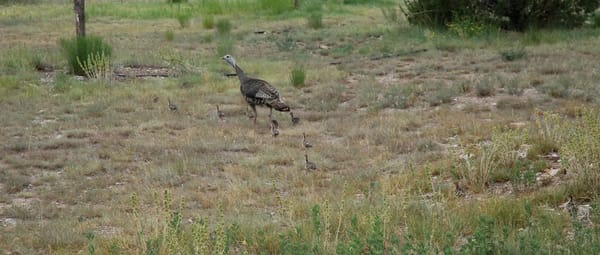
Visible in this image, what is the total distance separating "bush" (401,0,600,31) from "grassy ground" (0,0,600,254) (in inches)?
18.2

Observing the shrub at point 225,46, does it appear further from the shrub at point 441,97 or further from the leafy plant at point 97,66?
the shrub at point 441,97

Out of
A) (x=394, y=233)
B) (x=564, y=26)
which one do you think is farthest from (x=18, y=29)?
(x=394, y=233)

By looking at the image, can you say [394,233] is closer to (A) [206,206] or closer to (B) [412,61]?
(A) [206,206]

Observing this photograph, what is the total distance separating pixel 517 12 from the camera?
15141 mm

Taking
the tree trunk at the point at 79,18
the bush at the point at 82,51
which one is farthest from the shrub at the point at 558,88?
the tree trunk at the point at 79,18

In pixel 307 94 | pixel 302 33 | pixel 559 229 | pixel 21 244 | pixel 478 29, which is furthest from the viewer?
pixel 302 33

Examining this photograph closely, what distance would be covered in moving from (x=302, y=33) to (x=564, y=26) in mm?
5656

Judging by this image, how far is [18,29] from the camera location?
18.8 meters

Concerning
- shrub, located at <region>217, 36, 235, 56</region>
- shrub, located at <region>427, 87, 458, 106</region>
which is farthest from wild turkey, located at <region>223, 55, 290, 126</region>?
shrub, located at <region>217, 36, 235, 56</region>

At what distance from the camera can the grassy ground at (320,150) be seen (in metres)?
4.83

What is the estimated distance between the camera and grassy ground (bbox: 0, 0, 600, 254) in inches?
190

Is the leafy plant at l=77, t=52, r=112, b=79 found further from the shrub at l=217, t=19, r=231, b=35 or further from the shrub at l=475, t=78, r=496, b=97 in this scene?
the shrub at l=217, t=19, r=231, b=35

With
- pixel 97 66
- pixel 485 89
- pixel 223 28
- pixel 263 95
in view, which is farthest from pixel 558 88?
pixel 223 28

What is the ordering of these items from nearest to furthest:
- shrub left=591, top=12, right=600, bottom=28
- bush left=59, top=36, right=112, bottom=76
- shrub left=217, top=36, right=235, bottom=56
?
1. bush left=59, top=36, right=112, bottom=76
2. shrub left=217, top=36, right=235, bottom=56
3. shrub left=591, top=12, right=600, bottom=28
